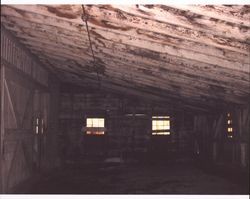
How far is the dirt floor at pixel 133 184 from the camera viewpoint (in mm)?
8477

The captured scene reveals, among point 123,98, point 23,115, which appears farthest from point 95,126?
point 23,115

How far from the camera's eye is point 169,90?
11.9 meters

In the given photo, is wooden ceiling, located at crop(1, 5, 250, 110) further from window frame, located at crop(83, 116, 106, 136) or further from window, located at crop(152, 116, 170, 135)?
window frame, located at crop(83, 116, 106, 136)

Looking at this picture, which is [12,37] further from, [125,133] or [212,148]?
[212,148]

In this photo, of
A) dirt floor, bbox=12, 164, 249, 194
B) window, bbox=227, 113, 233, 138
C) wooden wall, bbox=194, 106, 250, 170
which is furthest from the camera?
window, bbox=227, 113, 233, 138

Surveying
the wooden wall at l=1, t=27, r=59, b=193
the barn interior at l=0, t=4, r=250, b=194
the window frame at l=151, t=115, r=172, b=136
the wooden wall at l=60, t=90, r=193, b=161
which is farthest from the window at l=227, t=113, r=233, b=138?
the wooden wall at l=1, t=27, r=59, b=193

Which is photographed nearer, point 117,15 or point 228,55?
point 117,15

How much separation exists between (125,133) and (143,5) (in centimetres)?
1171

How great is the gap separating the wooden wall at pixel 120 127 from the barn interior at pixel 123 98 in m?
0.05

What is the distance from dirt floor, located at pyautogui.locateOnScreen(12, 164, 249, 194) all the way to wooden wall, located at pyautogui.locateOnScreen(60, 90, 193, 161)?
13.6 ft

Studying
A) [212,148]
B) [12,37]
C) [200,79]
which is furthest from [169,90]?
[12,37]

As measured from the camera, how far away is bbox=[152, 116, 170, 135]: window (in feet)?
54.1
